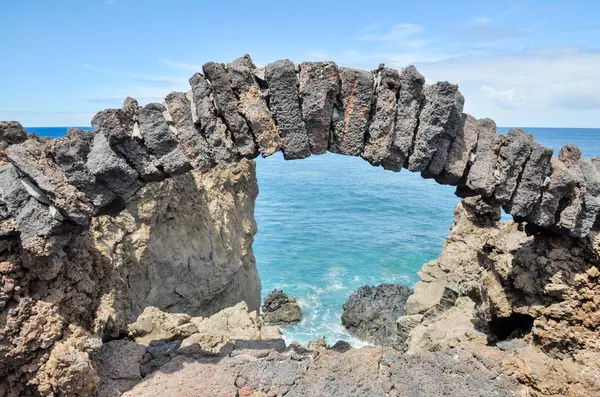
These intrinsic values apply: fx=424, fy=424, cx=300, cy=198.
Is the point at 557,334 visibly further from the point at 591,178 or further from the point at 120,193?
the point at 120,193

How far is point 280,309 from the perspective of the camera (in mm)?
19828

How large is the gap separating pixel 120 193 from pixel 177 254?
7322mm

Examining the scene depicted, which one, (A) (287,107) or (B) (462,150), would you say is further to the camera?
(B) (462,150)

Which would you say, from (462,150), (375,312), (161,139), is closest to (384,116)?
(462,150)

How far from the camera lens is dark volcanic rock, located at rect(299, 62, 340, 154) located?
5188 mm

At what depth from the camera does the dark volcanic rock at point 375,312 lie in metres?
17.9

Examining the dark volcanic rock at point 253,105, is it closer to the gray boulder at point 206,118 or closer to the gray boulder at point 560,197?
the gray boulder at point 206,118

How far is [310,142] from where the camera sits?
5480 mm

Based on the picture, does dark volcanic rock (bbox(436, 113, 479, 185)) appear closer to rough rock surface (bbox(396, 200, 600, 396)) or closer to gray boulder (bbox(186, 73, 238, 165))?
rough rock surface (bbox(396, 200, 600, 396))

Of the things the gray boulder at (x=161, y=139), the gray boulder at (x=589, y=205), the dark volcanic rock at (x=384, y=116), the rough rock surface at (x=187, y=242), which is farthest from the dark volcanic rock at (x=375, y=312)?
the gray boulder at (x=161, y=139)

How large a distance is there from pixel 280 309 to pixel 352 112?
15830 millimetres

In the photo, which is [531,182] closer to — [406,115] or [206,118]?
[406,115]

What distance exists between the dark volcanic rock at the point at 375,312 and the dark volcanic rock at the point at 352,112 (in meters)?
13.6

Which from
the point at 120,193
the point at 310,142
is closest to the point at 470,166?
the point at 310,142
